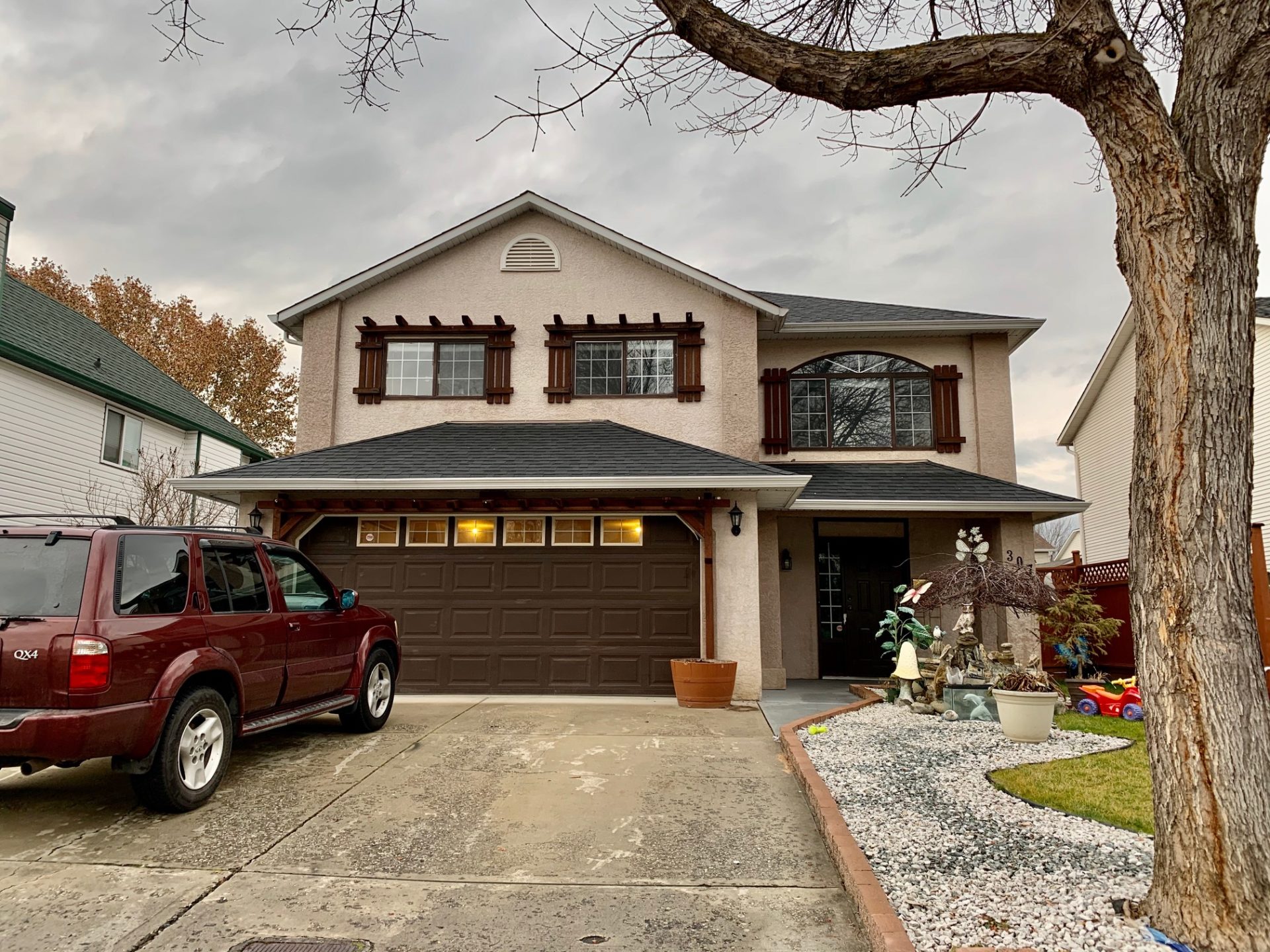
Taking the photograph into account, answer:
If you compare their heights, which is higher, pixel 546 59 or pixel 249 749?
pixel 546 59

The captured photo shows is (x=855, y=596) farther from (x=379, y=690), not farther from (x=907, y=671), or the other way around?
(x=379, y=690)

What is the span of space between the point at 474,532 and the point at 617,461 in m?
2.11

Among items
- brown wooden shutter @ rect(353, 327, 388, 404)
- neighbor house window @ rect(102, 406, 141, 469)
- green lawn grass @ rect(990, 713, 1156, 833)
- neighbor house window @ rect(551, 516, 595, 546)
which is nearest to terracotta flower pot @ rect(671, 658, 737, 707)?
neighbor house window @ rect(551, 516, 595, 546)

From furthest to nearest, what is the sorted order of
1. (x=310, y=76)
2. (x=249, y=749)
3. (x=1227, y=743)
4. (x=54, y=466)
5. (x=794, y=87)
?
1. (x=54, y=466)
2. (x=249, y=749)
3. (x=310, y=76)
4. (x=794, y=87)
5. (x=1227, y=743)

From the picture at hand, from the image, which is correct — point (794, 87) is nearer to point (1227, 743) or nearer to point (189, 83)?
point (1227, 743)

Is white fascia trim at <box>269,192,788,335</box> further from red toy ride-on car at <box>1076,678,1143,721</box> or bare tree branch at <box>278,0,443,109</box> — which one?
bare tree branch at <box>278,0,443,109</box>

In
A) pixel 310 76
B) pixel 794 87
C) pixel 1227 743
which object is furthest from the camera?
pixel 310 76

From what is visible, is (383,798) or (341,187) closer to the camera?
(383,798)

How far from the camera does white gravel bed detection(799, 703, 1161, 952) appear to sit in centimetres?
303

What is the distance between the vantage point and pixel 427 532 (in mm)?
10211

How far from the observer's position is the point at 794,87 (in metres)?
3.73

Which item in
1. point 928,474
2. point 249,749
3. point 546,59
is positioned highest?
point 546,59

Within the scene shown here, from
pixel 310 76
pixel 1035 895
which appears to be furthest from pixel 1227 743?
pixel 310 76

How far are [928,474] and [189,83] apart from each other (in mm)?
10112
